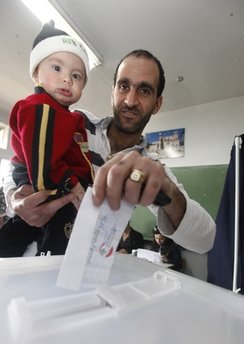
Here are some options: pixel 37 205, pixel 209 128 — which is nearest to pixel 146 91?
pixel 37 205

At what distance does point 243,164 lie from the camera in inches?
52.9

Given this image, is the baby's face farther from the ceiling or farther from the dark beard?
the ceiling

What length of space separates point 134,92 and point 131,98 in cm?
4

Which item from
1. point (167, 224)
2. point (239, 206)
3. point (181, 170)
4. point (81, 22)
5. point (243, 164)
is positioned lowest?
point (167, 224)

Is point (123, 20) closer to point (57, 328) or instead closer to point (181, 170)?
point (181, 170)

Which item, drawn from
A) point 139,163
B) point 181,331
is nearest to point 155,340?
point 181,331

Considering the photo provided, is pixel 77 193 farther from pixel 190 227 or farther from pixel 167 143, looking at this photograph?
pixel 167 143

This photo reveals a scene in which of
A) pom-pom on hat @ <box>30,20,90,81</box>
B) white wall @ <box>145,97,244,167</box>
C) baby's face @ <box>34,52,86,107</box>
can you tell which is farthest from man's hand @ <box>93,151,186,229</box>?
white wall @ <box>145,97,244,167</box>

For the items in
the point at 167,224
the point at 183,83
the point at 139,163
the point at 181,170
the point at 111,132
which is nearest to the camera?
the point at 139,163

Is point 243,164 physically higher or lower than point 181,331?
higher

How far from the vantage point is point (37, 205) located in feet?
2.09

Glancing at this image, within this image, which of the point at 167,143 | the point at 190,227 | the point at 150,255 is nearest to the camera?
the point at 190,227

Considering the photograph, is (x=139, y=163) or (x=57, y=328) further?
(x=139, y=163)

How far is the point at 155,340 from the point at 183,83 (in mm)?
2211
